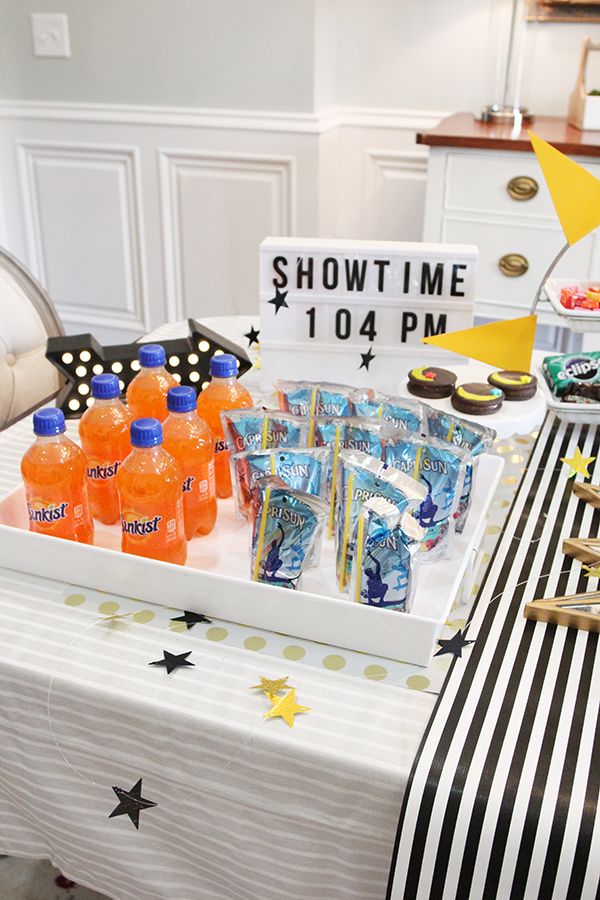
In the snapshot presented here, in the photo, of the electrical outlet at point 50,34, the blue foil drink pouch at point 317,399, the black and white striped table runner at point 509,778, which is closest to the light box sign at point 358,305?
the blue foil drink pouch at point 317,399

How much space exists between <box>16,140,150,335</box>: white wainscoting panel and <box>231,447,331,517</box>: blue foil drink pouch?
2.21 meters

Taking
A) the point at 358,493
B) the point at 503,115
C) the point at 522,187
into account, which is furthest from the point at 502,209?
the point at 358,493

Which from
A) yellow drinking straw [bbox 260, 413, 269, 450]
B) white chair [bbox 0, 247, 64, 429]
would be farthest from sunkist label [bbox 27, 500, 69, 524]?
white chair [bbox 0, 247, 64, 429]

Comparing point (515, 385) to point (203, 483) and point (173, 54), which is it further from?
point (173, 54)

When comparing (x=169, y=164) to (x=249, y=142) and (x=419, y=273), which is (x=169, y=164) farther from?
(x=419, y=273)

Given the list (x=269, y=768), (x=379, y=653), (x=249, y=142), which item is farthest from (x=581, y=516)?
(x=249, y=142)

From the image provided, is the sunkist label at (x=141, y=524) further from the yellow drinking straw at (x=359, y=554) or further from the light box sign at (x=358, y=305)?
the light box sign at (x=358, y=305)

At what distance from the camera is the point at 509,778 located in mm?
622

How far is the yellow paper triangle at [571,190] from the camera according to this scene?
3.59 feet

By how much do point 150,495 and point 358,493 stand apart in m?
0.20

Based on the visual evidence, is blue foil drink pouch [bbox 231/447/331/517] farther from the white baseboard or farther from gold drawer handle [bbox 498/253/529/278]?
the white baseboard

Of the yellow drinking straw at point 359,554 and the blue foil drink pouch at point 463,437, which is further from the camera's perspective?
the blue foil drink pouch at point 463,437

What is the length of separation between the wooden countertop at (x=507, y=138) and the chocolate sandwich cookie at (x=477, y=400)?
3.89 ft

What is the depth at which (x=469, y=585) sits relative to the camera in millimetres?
832
